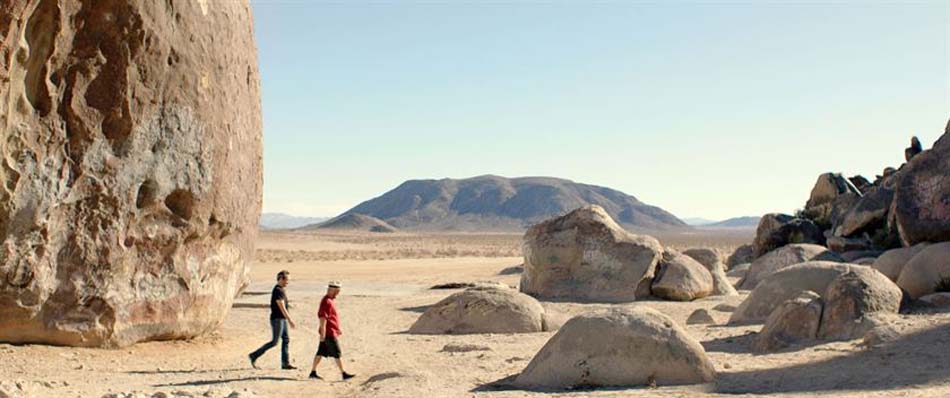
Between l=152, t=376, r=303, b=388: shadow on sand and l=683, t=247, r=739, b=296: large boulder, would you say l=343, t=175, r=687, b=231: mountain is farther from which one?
l=152, t=376, r=303, b=388: shadow on sand

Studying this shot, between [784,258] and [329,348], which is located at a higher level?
[784,258]

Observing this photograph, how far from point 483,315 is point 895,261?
8007 millimetres

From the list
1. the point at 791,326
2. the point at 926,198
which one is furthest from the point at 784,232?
the point at 791,326

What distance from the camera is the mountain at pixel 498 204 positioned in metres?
168

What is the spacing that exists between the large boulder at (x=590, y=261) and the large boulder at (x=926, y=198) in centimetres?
533

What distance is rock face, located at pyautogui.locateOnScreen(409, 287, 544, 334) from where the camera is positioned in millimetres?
15398

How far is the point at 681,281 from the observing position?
807 inches

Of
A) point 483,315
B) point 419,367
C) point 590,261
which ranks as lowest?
point 419,367

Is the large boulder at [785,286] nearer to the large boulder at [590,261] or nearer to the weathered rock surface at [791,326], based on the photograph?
the weathered rock surface at [791,326]

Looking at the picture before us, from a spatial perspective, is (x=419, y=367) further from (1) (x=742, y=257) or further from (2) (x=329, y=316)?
(1) (x=742, y=257)

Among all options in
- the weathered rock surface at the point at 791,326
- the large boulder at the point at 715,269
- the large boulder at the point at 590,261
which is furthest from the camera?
the large boulder at the point at 715,269

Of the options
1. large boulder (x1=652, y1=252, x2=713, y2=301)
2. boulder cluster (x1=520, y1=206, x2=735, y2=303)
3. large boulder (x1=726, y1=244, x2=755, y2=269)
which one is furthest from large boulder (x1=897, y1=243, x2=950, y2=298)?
large boulder (x1=726, y1=244, x2=755, y2=269)

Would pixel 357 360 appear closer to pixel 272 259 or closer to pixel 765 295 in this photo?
pixel 765 295

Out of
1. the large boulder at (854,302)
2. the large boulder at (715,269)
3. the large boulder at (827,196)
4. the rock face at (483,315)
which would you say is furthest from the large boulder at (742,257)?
the large boulder at (854,302)
